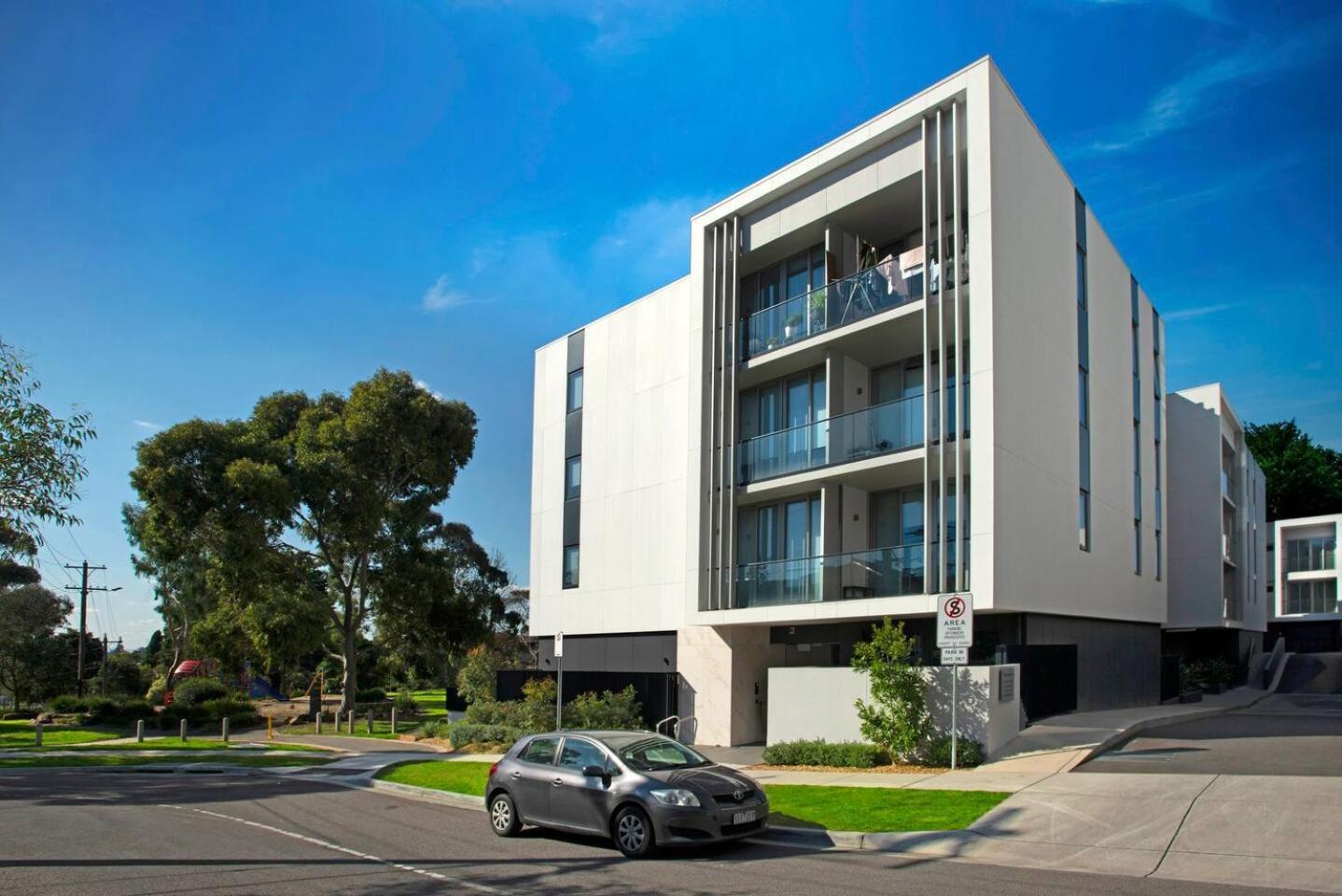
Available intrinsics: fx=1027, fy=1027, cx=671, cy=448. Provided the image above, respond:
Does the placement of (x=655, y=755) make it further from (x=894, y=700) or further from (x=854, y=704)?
(x=854, y=704)

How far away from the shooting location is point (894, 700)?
1845cm

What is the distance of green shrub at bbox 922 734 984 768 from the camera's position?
56.9ft

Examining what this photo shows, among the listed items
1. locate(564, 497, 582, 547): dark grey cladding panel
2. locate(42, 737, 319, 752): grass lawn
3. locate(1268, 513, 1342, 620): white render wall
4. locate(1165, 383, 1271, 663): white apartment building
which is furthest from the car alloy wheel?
locate(1268, 513, 1342, 620): white render wall

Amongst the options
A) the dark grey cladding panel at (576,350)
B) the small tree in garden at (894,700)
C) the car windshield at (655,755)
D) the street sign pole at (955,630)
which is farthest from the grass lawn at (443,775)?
the dark grey cladding panel at (576,350)

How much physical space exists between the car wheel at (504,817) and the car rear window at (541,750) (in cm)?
56

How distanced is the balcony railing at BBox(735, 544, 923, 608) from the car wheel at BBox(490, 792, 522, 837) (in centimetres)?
1053

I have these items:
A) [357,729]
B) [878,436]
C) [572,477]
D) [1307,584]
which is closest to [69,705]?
[357,729]

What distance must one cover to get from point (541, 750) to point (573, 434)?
20499 millimetres

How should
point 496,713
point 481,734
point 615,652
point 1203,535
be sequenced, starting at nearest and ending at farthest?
point 481,734 < point 496,713 < point 615,652 < point 1203,535

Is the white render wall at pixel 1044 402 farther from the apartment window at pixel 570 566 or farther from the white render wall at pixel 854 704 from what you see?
the apartment window at pixel 570 566

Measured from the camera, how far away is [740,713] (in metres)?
25.0

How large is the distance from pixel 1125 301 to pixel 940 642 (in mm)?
17614

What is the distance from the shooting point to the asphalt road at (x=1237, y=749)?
50.1ft

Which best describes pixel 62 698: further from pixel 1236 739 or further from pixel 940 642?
pixel 1236 739
